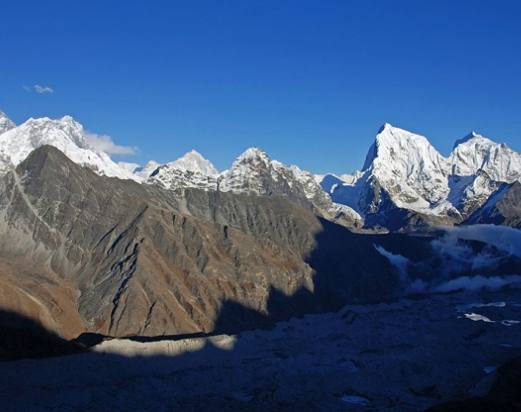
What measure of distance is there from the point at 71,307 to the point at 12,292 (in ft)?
94.3

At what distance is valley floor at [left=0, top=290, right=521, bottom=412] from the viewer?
108 meters

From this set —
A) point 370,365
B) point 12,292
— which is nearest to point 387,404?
point 370,365

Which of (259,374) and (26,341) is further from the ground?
(26,341)

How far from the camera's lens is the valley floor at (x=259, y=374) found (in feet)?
355

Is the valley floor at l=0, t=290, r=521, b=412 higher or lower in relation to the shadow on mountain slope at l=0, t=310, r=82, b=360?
lower

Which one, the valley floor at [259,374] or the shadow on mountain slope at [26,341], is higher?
the shadow on mountain slope at [26,341]

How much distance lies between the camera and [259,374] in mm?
133875

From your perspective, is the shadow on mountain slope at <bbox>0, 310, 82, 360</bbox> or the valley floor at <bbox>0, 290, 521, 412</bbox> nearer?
the valley floor at <bbox>0, 290, 521, 412</bbox>

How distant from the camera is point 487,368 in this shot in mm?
141750

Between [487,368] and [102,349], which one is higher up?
[102,349]

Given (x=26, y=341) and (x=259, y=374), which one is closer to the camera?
(x=26, y=341)

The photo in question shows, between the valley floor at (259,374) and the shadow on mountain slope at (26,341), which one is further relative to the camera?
the shadow on mountain slope at (26,341)

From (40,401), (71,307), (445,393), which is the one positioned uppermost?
(71,307)

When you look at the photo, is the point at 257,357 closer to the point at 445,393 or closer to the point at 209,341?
the point at 209,341
